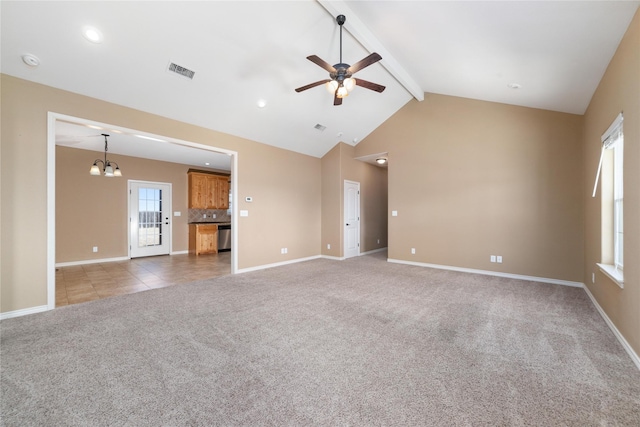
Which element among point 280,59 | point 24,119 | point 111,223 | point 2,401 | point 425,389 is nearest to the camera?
point 2,401

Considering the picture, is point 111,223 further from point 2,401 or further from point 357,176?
point 357,176

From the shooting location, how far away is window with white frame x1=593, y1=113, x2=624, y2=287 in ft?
9.75

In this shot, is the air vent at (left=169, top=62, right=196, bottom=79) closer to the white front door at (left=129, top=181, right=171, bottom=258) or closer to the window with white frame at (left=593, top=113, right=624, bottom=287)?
the white front door at (left=129, top=181, right=171, bottom=258)

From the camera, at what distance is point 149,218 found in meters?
7.53

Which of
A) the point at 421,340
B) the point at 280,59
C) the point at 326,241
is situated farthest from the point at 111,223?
the point at 421,340

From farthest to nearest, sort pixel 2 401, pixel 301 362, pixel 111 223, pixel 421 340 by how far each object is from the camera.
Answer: pixel 111 223 → pixel 421 340 → pixel 301 362 → pixel 2 401

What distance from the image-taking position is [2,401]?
68.2 inches

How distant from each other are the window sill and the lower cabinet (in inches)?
334

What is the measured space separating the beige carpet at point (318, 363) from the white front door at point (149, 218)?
4.10m

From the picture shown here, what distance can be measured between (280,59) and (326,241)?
4626 mm

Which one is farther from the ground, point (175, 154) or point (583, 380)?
point (175, 154)

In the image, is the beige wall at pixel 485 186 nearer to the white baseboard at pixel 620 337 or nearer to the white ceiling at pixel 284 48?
the white ceiling at pixel 284 48

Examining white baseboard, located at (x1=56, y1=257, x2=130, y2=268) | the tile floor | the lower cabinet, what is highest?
the lower cabinet

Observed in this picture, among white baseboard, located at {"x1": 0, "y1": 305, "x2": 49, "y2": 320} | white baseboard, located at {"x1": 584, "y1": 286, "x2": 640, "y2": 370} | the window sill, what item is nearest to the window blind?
the window sill
